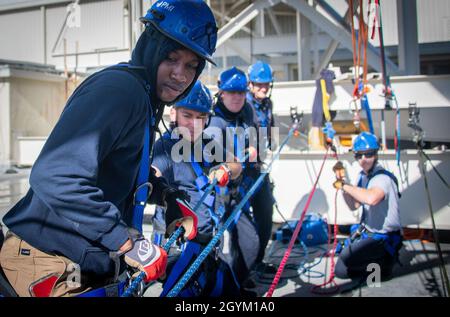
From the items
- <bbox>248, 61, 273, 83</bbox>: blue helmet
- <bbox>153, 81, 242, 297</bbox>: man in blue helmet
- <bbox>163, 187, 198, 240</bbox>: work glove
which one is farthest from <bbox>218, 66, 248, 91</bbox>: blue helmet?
<bbox>163, 187, 198, 240</bbox>: work glove

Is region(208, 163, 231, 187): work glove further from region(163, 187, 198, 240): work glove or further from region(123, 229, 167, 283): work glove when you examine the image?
region(123, 229, 167, 283): work glove

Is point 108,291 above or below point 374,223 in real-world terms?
above

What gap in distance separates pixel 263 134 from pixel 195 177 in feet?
5.02

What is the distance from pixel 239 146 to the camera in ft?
11.4

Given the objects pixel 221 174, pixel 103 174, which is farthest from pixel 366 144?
pixel 103 174

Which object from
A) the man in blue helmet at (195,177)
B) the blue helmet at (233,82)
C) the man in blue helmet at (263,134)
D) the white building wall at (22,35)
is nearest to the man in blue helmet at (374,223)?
the man in blue helmet at (263,134)

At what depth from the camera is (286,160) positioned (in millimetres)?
4844

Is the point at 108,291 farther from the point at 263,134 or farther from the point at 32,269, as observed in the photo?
the point at 263,134

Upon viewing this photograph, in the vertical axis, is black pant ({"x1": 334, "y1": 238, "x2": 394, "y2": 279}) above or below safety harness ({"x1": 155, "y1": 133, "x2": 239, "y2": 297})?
below

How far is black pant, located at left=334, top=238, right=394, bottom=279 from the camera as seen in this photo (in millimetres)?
3477

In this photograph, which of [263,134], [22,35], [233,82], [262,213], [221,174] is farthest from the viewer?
[22,35]

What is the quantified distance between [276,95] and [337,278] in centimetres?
246

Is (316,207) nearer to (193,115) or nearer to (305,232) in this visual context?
(305,232)
